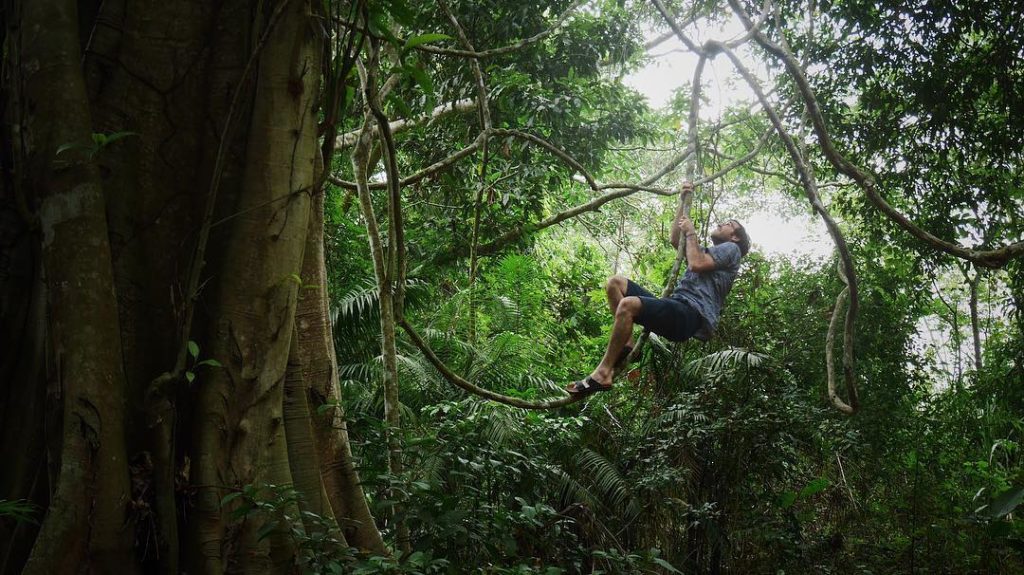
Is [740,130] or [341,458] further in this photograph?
[740,130]

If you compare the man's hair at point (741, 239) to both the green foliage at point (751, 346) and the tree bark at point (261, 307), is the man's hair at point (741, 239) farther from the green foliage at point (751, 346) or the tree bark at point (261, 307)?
the tree bark at point (261, 307)

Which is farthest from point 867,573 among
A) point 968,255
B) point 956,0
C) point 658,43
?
point 658,43

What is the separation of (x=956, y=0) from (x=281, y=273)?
5733 millimetres

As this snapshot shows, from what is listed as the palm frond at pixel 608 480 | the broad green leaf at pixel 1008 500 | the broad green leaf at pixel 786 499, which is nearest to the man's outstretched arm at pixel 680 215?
the palm frond at pixel 608 480

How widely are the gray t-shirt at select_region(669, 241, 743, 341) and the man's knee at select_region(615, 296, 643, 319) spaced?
1.32ft

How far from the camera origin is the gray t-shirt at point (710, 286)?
5.48 meters

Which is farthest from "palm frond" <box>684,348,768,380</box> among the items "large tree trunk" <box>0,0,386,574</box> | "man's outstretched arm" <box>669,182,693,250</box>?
"large tree trunk" <box>0,0,386,574</box>

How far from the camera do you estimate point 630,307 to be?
521cm

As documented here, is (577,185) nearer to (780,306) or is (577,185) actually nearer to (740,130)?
(740,130)

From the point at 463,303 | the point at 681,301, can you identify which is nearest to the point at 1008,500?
the point at 681,301

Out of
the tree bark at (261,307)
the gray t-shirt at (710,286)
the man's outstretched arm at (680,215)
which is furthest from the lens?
the gray t-shirt at (710,286)

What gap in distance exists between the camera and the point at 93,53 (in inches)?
79.8

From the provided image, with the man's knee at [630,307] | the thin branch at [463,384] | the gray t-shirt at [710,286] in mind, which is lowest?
the thin branch at [463,384]

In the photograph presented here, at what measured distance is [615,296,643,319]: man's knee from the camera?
5207 millimetres
